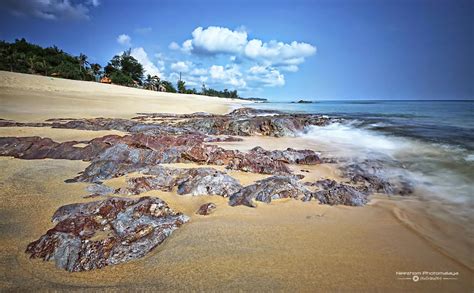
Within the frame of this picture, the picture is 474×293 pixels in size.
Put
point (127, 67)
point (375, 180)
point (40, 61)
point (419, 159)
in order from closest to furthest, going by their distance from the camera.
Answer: point (375, 180) → point (419, 159) → point (40, 61) → point (127, 67)

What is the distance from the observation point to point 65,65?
50531mm

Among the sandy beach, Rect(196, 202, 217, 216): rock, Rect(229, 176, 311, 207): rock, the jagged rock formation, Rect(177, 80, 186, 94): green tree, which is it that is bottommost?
the sandy beach

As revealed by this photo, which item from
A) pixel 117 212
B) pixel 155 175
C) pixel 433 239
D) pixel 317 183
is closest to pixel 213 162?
pixel 155 175

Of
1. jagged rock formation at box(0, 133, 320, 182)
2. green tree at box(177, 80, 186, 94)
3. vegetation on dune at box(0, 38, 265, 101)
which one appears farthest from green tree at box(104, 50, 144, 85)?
jagged rock formation at box(0, 133, 320, 182)

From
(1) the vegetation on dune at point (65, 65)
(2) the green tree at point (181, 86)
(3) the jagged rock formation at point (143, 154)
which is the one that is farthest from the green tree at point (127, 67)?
(3) the jagged rock formation at point (143, 154)

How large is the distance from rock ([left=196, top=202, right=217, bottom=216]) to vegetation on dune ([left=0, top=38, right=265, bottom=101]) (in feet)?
177

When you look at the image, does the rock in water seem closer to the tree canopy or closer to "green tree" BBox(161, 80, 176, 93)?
the tree canopy

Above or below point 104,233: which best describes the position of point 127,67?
above

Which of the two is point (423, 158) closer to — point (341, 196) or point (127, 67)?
point (341, 196)

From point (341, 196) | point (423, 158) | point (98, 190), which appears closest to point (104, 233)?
point (98, 190)

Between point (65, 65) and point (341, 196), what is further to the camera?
point (65, 65)

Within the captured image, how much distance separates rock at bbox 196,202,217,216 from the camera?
352 cm

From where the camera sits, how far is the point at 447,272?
2445mm

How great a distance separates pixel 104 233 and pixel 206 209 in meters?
1.33
